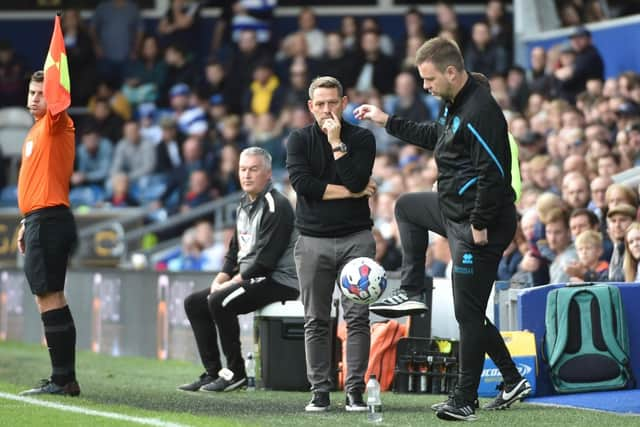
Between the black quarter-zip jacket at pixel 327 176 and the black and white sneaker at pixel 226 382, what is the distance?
2.28 meters

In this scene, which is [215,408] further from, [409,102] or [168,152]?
[168,152]

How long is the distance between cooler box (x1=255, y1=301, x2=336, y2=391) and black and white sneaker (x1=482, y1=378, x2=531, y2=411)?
2.37m

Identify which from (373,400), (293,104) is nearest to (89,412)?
(373,400)

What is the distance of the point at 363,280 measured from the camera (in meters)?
9.50

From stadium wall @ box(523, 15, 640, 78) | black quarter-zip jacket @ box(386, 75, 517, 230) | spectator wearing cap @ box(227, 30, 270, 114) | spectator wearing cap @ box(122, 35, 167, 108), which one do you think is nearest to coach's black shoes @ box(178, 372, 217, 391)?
black quarter-zip jacket @ box(386, 75, 517, 230)

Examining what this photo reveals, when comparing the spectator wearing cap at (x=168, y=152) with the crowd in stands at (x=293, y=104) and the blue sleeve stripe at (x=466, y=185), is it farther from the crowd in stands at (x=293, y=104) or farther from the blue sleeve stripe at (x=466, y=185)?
the blue sleeve stripe at (x=466, y=185)

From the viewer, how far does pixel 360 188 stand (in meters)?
9.77

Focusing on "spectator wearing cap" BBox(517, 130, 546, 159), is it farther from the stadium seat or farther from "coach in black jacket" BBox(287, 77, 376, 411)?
the stadium seat

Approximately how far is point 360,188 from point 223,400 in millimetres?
2120

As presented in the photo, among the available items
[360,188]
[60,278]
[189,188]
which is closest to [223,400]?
[60,278]

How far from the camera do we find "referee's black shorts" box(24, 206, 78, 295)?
10.6 meters

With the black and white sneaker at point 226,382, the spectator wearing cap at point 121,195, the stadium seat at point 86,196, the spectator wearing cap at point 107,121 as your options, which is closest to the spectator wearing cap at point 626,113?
the black and white sneaker at point 226,382

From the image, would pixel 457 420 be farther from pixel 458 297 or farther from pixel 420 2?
pixel 420 2

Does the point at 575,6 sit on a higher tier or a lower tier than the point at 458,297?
higher
